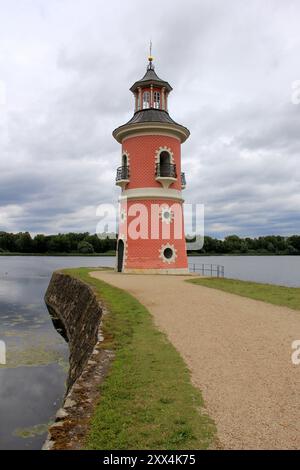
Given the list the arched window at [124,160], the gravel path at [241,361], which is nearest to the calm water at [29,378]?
the gravel path at [241,361]

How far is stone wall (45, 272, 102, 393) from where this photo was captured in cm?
1106

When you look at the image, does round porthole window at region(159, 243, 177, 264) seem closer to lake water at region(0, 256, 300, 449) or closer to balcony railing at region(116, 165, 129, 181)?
balcony railing at region(116, 165, 129, 181)

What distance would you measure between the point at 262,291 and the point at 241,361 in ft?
26.4

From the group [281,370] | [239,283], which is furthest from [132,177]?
[281,370]

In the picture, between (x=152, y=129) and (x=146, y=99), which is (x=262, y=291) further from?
(x=146, y=99)

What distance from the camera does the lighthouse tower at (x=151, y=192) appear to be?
69.5 feet

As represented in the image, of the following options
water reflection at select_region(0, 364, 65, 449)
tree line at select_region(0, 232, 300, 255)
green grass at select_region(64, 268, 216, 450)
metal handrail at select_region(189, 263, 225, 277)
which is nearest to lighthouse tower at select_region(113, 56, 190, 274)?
metal handrail at select_region(189, 263, 225, 277)

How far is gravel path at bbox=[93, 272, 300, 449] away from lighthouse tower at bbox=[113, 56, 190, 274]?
29.5 ft

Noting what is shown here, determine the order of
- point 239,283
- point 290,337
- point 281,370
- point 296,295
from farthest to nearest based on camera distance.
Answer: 1. point 239,283
2. point 296,295
3. point 290,337
4. point 281,370

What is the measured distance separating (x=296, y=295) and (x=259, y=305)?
222 centimetres

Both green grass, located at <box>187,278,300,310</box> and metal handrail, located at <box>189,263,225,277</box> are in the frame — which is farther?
metal handrail, located at <box>189,263,225,277</box>

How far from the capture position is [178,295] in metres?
12.8

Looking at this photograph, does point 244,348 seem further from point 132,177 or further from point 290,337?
point 132,177
